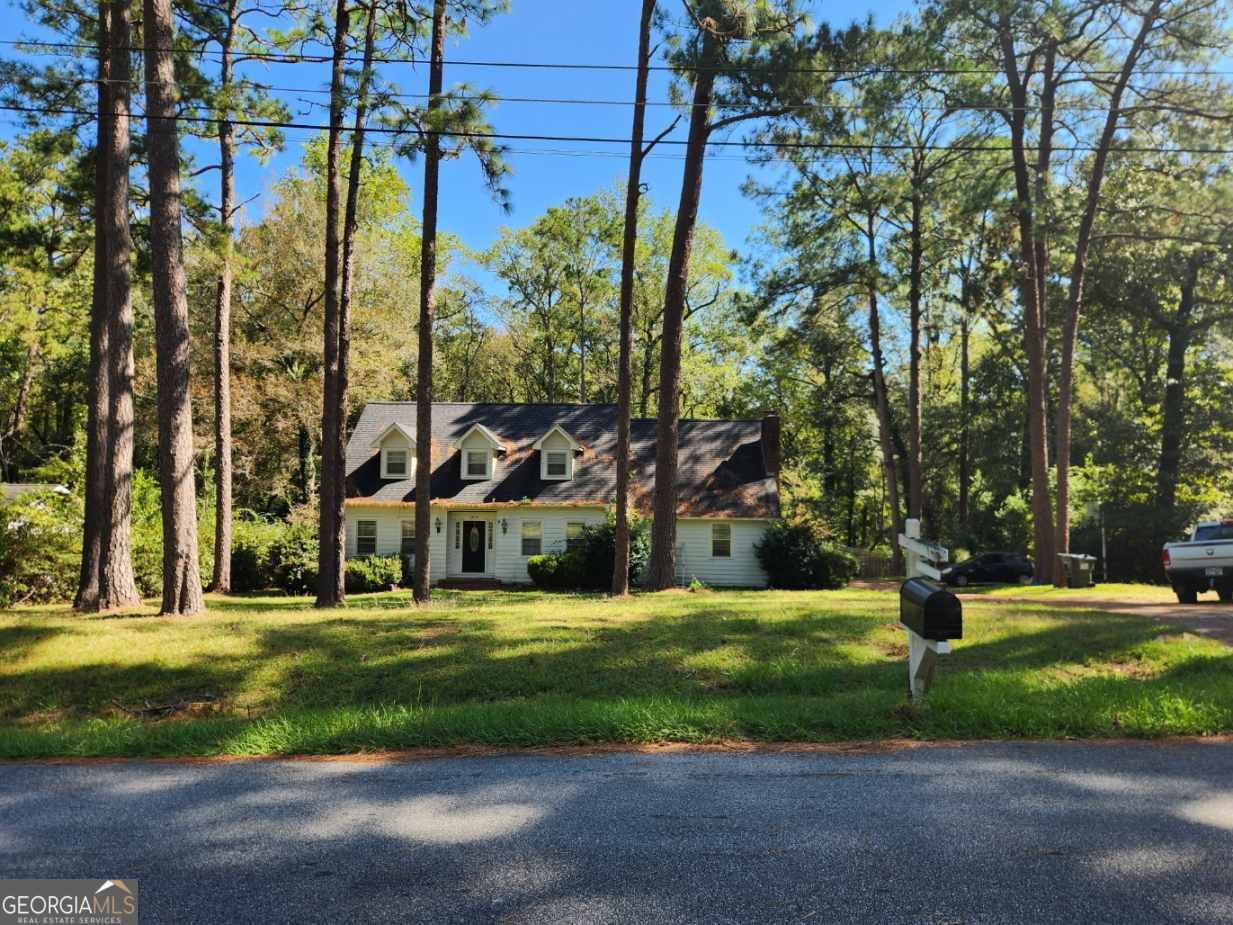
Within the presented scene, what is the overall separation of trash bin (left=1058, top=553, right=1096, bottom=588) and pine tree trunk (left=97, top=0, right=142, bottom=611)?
21.7 m

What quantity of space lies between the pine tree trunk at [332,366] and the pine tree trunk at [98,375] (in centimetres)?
365

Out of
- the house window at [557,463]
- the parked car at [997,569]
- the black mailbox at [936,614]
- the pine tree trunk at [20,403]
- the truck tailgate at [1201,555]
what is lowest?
the parked car at [997,569]

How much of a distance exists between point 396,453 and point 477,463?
117 inches

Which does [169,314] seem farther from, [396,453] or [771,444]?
[771,444]

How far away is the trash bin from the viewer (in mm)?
21422

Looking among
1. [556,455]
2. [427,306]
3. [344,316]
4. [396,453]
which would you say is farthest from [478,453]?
[427,306]

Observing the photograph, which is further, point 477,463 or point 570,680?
point 477,463

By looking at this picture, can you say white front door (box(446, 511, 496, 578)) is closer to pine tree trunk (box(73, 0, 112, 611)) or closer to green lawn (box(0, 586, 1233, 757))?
pine tree trunk (box(73, 0, 112, 611))

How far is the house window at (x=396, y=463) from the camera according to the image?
2886 cm

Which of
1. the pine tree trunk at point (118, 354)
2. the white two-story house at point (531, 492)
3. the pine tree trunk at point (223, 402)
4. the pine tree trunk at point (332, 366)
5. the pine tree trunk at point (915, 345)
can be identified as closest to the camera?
the pine tree trunk at point (118, 354)

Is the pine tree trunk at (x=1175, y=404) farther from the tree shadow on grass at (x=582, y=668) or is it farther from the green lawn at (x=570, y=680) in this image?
the tree shadow on grass at (x=582, y=668)

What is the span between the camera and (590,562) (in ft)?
82.4

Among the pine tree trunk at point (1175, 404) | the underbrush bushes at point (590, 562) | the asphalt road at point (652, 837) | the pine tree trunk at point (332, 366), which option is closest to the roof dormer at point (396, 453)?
the underbrush bushes at point (590, 562)

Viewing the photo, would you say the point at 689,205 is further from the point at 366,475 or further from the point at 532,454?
the point at 366,475
